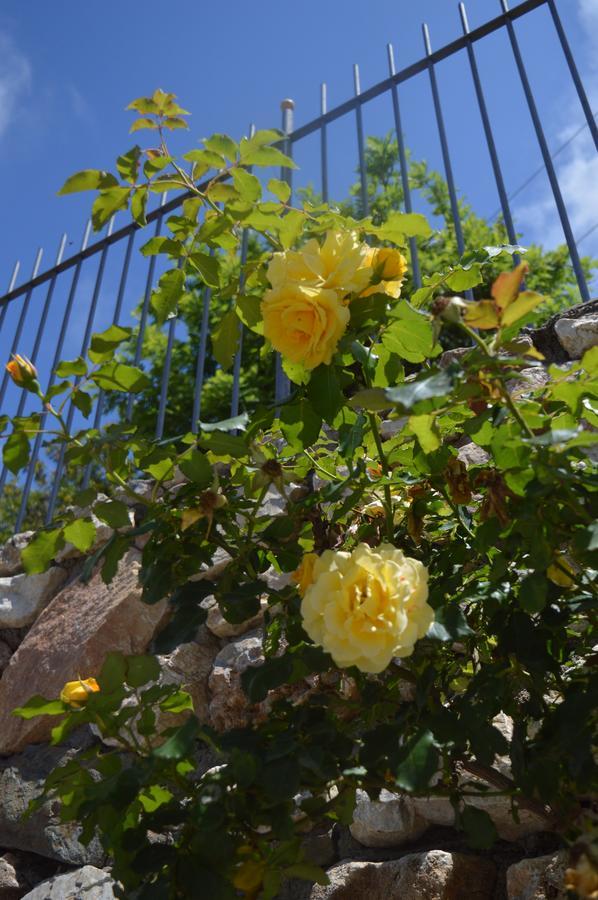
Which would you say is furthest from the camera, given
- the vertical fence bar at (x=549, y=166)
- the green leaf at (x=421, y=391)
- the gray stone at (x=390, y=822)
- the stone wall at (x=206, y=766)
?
the vertical fence bar at (x=549, y=166)

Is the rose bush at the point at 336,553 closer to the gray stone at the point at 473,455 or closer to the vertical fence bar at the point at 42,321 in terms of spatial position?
the gray stone at the point at 473,455

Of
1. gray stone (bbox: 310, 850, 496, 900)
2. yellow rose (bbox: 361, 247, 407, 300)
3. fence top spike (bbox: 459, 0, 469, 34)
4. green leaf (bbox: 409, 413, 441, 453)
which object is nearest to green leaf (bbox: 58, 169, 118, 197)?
yellow rose (bbox: 361, 247, 407, 300)

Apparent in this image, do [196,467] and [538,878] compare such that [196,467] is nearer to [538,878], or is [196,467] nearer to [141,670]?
[141,670]

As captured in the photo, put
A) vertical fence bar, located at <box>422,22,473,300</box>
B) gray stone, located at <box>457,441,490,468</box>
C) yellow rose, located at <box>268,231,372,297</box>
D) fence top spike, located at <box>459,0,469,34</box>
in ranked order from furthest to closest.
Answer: fence top spike, located at <box>459,0,469,34</box> < vertical fence bar, located at <box>422,22,473,300</box> < gray stone, located at <box>457,441,490,468</box> < yellow rose, located at <box>268,231,372,297</box>

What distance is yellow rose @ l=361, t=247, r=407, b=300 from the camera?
36.5 inches

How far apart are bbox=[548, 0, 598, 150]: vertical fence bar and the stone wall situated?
0.64 meters

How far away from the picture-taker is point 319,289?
877 mm

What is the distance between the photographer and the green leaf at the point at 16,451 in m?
1.03

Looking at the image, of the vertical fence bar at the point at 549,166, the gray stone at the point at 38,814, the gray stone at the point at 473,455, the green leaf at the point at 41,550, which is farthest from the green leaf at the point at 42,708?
the vertical fence bar at the point at 549,166

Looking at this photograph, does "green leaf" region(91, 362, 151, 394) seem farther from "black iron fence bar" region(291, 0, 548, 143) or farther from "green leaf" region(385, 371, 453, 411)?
"black iron fence bar" region(291, 0, 548, 143)

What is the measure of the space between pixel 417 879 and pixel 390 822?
183 millimetres

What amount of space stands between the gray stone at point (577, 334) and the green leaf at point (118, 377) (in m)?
1.20

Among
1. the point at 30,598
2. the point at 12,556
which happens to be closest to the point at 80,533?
the point at 30,598

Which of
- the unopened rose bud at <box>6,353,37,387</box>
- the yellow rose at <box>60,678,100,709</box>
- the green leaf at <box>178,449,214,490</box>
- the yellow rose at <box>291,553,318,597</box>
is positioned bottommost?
the yellow rose at <box>60,678,100,709</box>
